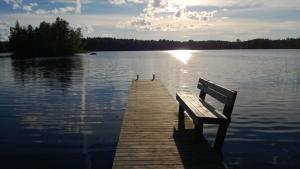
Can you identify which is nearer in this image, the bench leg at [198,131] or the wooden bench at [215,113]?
the wooden bench at [215,113]

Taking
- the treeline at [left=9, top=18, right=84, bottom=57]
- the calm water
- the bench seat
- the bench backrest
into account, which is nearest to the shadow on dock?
the bench seat

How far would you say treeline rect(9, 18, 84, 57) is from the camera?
12456 cm

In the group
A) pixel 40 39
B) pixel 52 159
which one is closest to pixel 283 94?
pixel 52 159

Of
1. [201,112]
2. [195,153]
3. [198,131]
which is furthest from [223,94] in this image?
[195,153]

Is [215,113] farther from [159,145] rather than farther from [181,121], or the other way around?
[181,121]

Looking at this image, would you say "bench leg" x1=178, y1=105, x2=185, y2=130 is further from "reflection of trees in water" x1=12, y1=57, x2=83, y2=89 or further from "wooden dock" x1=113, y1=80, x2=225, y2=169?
"reflection of trees in water" x1=12, y1=57, x2=83, y2=89

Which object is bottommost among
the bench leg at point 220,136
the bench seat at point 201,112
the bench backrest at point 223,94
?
the bench leg at point 220,136

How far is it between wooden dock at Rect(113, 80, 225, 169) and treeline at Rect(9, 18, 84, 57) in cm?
11524

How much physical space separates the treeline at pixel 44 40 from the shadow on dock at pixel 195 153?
387ft

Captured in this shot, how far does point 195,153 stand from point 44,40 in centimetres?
12494

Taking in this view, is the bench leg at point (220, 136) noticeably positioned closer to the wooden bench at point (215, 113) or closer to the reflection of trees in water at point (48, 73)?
the wooden bench at point (215, 113)

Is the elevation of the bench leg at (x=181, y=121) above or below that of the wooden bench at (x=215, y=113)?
below

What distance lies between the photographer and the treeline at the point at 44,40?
409 feet

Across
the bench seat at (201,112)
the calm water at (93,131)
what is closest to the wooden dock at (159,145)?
the bench seat at (201,112)
